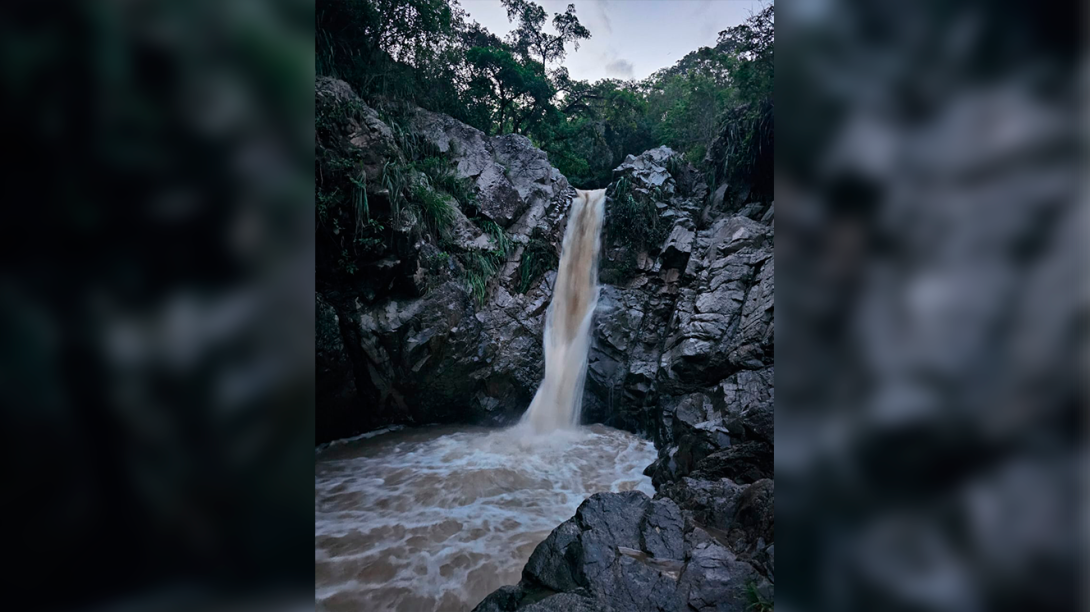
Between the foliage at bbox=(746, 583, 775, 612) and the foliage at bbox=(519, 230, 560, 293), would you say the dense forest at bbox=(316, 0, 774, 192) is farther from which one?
the foliage at bbox=(746, 583, 775, 612)

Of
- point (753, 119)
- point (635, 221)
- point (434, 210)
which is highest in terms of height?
point (753, 119)

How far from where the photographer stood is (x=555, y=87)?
42.3ft

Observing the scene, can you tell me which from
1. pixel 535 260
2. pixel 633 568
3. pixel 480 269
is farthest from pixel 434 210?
pixel 633 568

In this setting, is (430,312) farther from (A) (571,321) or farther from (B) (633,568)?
(B) (633,568)

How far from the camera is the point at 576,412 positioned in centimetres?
756

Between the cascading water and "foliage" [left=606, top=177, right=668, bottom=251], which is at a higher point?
"foliage" [left=606, top=177, right=668, bottom=251]
